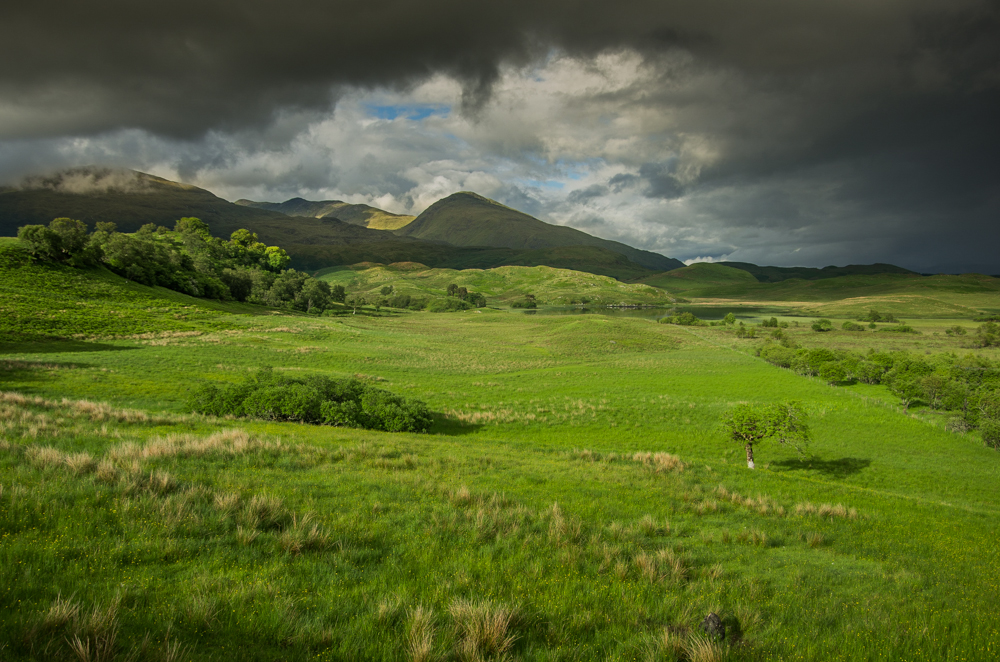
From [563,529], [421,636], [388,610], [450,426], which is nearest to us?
[421,636]

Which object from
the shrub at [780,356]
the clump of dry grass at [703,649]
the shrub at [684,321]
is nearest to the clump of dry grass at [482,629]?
the clump of dry grass at [703,649]

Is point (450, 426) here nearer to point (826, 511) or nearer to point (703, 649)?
point (826, 511)

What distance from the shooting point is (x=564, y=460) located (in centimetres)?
2028

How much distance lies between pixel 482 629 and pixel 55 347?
5865cm

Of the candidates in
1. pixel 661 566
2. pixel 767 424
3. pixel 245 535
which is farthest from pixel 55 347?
pixel 767 424

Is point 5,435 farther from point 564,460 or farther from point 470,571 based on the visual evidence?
point 564,460

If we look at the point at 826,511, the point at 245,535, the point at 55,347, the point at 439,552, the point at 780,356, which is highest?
the point at 245,535

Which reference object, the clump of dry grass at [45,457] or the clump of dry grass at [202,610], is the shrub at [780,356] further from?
the clump of dry grass at [45,457]

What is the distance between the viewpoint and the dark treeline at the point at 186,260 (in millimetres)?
75750

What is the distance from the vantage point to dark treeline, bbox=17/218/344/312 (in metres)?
75.8

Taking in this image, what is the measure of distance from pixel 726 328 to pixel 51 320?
16515 cm

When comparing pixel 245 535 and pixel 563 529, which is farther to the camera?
pixel 563 529

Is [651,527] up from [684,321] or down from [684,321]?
down

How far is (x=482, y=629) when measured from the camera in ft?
16.4
